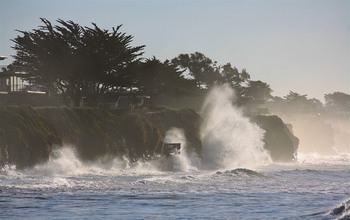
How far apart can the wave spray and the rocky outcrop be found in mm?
6631

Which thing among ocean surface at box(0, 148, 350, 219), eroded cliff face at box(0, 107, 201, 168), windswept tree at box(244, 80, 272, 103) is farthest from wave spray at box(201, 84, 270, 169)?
windswept tree at box(244, 80, 272, 103)

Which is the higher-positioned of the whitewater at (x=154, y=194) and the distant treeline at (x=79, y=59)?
the distant treeline at (x=79, y=59)

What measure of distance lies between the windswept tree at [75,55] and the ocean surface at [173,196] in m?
25.3

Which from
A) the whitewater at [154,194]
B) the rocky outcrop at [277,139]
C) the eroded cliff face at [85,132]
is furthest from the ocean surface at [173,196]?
the rocky outcrop at [277,139]

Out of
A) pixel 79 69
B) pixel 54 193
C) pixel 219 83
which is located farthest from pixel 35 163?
pixel 219 83

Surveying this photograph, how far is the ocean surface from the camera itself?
27.3 m

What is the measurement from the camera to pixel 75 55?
246 ft

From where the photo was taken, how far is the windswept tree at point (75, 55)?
74.4 meters

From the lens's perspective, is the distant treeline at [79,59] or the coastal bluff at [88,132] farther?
the distant treeline at [79,59]

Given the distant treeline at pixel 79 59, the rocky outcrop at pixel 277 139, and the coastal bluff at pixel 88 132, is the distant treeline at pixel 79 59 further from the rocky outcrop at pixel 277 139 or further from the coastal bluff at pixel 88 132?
the rocky outcrop at pixel 277 139

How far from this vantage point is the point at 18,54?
74625 millimetres

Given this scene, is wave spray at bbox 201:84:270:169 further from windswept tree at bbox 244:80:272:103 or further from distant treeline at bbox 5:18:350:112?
windswept tree at bbox 244:80:272:103

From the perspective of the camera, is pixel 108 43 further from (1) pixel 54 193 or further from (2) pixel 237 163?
(1) pixel 54 193

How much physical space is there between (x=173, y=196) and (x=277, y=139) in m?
65.5
